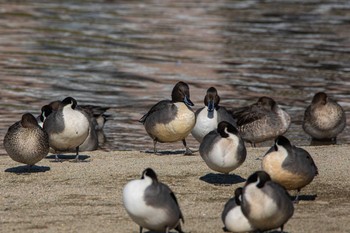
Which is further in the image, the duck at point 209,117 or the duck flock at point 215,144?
the duck at point 209,117

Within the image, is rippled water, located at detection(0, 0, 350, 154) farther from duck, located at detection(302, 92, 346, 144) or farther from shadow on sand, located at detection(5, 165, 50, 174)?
shadow on sand, located at detection(5, 165, 50, 174)

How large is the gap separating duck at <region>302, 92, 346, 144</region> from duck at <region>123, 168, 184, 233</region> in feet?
27.0

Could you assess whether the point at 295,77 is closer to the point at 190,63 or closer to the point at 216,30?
the point at 190,63

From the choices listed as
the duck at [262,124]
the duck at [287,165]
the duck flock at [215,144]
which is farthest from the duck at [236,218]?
the duck at [262,124]

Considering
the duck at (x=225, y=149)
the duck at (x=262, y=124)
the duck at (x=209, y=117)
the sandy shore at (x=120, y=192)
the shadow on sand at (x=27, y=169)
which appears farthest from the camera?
the duck at (x=262, y=124)

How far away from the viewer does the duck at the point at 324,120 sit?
1650 cm

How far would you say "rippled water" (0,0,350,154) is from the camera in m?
20.3

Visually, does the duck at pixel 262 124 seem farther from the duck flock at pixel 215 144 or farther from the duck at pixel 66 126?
the duck at pixel 66 126

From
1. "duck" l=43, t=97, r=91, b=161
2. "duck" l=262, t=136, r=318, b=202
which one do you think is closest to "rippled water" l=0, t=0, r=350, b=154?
"duck" l=43, t=97, r=91, b=161

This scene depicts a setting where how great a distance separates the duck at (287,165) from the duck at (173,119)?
11.2 feet

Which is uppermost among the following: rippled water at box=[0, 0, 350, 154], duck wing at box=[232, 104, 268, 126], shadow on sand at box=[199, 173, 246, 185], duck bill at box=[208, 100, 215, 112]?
duck bill at box=[208, 100, 215, 112]

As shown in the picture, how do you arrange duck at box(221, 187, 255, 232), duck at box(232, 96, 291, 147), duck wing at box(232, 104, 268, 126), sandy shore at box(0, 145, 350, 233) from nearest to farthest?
1. duck at box(221, 187, 255, 232)
2. sandy shore at box(0, 145, 350, 233)
3. duck at box(232, 96, 291, 147)
4. duck wing at box(232, 104, 268, 126)

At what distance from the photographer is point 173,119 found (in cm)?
1373

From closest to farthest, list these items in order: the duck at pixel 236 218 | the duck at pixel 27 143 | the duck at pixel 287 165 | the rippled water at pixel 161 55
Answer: the duck at pixel 236 218, the duck at pixel 287 165, the duck at pixel 27 143, the rippled water at pixel 161 55
